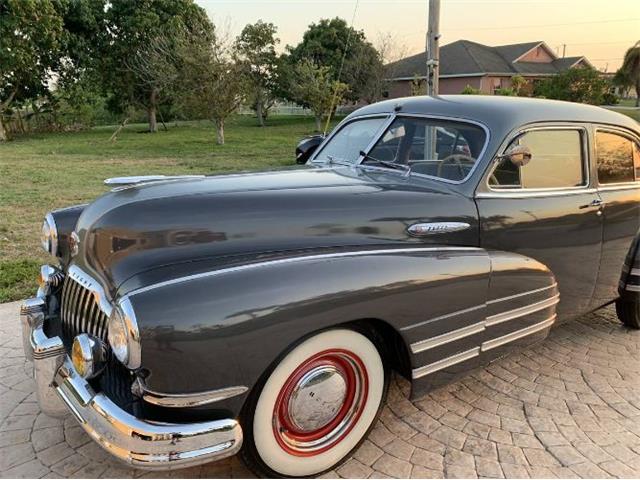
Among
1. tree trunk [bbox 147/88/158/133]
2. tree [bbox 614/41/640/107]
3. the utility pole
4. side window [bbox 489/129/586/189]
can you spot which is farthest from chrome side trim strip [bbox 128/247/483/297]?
tree [bbox 614/41/640/107]

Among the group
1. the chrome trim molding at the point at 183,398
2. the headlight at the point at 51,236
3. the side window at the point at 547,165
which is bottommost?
the chrome trim molding at the point at 183,398

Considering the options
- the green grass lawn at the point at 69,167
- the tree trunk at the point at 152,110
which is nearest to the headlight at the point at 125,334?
the green grass lawn at the point at 69,167

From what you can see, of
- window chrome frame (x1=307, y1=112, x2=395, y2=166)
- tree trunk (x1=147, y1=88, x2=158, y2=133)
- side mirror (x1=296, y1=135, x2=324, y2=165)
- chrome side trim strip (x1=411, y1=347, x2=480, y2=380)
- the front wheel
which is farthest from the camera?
tree trunk (x1=147, y1=88, x2=158, y2=133)

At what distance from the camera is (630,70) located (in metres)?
42.5

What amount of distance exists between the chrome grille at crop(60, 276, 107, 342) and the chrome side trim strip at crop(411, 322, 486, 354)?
1.42m

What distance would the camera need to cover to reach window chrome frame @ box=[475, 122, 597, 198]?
301 centimetres

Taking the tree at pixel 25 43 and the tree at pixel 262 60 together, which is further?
the tree at pixel 262 60

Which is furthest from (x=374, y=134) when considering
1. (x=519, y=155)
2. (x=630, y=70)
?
(x=630, y=70)

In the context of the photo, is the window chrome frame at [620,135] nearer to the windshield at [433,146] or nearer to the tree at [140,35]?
the windshield at [433,146]

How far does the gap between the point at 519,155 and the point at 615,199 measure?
1.13 metres

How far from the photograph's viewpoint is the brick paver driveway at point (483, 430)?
2553 millimetres

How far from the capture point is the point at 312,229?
2527mm

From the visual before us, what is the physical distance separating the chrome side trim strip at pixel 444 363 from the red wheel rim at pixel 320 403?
27 cm

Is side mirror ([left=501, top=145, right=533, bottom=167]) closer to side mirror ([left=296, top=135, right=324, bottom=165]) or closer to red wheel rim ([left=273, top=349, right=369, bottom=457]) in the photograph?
red wheel rim ([left=273, top=349, right=369, bottom=457])
